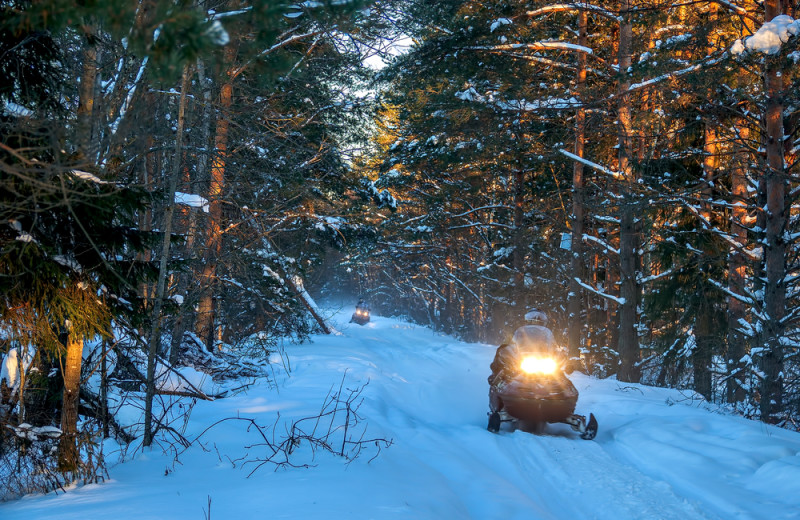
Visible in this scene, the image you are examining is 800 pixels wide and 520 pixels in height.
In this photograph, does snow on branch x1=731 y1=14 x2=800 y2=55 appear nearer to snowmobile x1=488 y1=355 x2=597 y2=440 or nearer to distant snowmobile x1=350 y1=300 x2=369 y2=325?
snowmobile x1=488 y1=355 x2=597 y2=440

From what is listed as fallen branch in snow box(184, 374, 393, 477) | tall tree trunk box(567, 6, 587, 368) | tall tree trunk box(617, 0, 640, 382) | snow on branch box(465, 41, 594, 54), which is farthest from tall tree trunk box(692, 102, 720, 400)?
fallen branch in snow box(184, 374, 393, 477)

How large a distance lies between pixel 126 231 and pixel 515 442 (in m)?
5.94

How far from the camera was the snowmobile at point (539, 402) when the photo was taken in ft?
28.7

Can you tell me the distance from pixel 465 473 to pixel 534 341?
376 cm

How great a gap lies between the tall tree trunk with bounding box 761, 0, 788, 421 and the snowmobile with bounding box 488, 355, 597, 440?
3045 mm

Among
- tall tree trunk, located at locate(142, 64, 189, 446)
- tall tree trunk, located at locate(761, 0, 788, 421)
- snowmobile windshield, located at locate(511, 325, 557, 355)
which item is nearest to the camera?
tall tree trunk, located at locate(142, 64, 189, 446)

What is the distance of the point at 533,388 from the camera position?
891cm

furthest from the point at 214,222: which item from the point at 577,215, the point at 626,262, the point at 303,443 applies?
the point at 577,215

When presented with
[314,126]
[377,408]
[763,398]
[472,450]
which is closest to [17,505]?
[472,450]

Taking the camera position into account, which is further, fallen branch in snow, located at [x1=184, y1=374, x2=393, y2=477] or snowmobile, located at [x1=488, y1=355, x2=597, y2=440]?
snowmobile, located at [x1=488, y1=355, x2=597, y2=440]

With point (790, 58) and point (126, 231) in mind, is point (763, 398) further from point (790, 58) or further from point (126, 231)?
point (126, 231)

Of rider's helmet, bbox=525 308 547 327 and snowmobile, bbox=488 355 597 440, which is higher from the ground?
rider's helmet, bbox=525 308 547 327

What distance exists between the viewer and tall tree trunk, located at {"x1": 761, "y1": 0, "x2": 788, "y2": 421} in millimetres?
8914

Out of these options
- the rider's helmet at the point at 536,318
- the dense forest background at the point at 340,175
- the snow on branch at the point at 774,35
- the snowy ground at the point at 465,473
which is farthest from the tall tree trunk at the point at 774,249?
the rider's helmet at the point at 536,318
